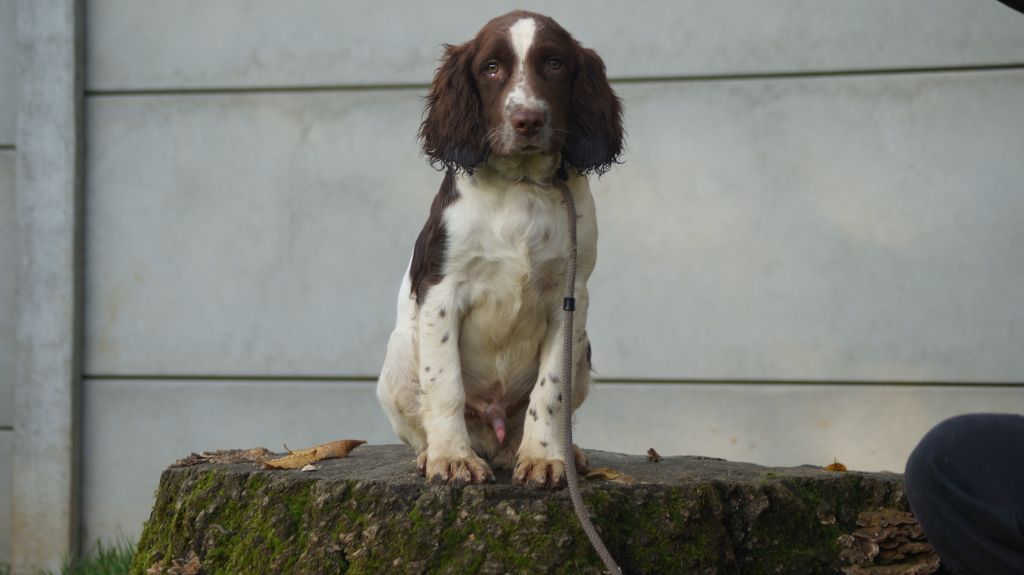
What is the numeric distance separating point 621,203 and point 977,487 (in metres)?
3.39

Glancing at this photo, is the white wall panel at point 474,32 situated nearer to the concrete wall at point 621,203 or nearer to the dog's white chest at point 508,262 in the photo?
the concrete wall at point 621,203

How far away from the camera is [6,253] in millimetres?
6199

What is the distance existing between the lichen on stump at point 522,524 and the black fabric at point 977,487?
0.69 m

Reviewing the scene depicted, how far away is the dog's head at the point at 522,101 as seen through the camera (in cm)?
325

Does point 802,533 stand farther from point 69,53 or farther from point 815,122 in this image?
point 69,53

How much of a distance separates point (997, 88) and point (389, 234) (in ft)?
10.0

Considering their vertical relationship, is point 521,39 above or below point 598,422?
above

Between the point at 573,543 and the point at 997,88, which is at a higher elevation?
the point at 997,88

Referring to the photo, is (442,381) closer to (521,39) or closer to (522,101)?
(522,101)

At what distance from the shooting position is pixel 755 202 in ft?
18.5

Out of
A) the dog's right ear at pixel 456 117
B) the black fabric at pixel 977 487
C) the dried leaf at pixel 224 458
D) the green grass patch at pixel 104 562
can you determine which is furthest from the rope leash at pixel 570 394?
the green grass patch at pixel 104 562

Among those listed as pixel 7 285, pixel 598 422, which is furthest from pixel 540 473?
pixel 7 285

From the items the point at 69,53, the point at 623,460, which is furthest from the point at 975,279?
the point at 69,53

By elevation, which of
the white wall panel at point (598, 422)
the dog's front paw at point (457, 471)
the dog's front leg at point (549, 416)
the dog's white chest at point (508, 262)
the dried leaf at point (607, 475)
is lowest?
the white wall panel at point (598, 422)
